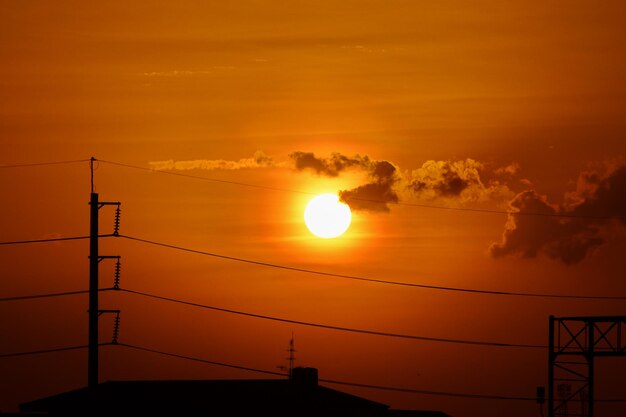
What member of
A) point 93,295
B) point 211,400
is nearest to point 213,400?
point 211,400

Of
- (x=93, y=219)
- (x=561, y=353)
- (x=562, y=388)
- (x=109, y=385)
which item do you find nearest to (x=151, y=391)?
(x=109, y=385)

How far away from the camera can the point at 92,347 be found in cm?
4981

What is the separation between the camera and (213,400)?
56.0m

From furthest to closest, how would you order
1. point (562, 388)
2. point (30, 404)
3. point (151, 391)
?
1. point (562, 388)
2. point (151, 391)
3. point (30, 404)

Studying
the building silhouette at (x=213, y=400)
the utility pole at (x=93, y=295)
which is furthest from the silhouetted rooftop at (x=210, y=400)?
the utility pole at (x=93, y=295)

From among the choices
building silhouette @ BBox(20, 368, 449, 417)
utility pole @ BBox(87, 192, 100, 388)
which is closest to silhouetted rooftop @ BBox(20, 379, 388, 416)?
building silhouette @ BBox(20, 368, 449, 417)

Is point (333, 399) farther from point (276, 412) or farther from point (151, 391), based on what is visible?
point (151, 391)

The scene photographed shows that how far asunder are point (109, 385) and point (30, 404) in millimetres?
4631

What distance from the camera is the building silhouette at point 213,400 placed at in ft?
176

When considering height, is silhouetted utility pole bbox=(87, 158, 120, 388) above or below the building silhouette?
above

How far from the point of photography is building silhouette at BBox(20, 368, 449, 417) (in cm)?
5350

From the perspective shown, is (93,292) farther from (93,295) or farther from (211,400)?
(211,400)

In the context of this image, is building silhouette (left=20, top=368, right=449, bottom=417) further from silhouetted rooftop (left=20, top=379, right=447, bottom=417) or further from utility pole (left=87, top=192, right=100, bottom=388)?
utility pole (left=87, top=192, right=100, bottom=388)

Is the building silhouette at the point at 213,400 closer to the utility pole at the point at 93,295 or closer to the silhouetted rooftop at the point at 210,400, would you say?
the silhouetted rooftop at the point at 210,400
